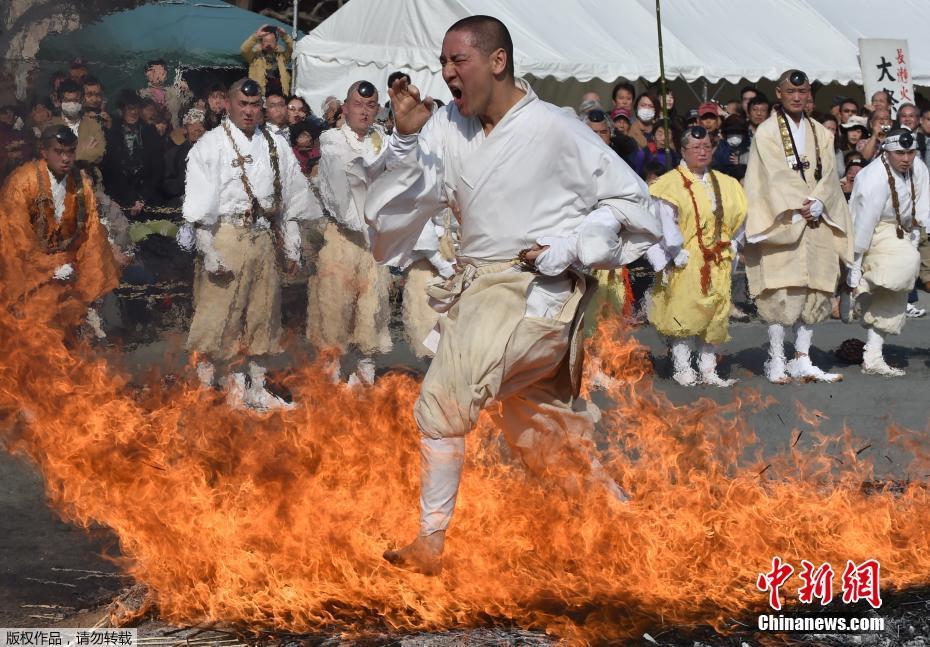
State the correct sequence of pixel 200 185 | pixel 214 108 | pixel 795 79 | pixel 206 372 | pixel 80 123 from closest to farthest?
pixel 200 185, pixel 206 372, pixel 795 79, pixel 80 123, pixel 214 108

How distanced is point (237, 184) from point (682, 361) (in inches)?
131

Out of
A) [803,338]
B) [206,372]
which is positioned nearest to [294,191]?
[206,372]

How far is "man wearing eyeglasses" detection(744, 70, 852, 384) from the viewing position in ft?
28.8

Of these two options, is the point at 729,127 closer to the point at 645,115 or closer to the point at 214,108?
the point at 645,115

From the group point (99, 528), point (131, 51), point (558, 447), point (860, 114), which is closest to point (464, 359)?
point (558, 447)

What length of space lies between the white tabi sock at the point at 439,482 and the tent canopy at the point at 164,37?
669 cm

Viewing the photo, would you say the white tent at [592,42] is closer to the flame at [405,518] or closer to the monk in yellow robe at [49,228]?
the monk in yellow robe at [49,228]

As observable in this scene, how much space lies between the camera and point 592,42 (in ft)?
42.6

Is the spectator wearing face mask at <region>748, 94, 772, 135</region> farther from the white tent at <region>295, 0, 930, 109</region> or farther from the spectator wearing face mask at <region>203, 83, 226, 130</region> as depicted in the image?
the spectator wearing face mask at <region>203, 83, 226, 130</region>

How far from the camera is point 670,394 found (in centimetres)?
853

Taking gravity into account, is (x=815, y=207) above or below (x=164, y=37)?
below

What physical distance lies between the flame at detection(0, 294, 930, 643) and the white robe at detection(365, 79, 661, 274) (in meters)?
1.03

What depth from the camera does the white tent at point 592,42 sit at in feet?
40.9

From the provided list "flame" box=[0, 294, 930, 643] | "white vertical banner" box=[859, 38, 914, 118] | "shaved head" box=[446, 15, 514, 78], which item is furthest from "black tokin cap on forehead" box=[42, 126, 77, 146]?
"white vertical banner" box=[859, 38, 914, 118]
